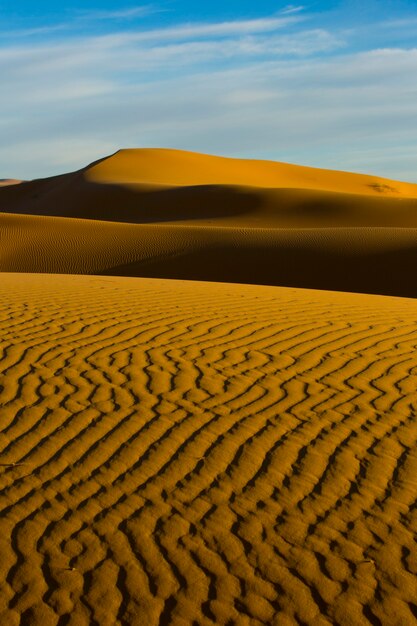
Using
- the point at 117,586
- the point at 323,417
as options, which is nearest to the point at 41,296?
the point at 323,417

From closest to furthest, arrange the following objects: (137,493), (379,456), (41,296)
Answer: (137,493)
(379,456)
(41,296)

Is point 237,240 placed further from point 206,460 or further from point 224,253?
point 206,460

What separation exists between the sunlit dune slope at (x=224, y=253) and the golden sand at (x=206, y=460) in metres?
11.7

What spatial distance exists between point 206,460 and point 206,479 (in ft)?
0.80

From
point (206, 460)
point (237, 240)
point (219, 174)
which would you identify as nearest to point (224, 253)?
point (237, 240)

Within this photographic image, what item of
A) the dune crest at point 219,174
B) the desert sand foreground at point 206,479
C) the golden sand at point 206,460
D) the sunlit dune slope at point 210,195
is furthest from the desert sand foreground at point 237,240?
the dune crest at point 219,174

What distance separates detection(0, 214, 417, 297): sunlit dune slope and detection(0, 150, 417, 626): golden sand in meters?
11.7

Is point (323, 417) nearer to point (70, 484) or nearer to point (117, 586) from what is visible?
point (70, 484)

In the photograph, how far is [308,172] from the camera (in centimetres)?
8125

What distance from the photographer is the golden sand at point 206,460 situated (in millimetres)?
3457

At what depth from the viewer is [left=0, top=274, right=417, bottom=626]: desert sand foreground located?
3438 mm

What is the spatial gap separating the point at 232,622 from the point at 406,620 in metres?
0.71

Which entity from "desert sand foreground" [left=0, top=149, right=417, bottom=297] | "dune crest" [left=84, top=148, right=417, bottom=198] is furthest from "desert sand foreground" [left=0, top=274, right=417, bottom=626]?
"dune crest" [left=84, top=148, right=417, bottom=198]

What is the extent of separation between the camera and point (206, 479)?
4500 millimetres
